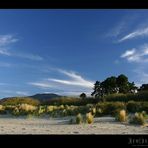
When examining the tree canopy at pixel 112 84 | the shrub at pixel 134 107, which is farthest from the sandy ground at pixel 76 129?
the shrub at pixel 134 107

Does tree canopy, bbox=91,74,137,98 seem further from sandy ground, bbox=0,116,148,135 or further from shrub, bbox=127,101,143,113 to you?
shrub, bbox=127,101,143,113

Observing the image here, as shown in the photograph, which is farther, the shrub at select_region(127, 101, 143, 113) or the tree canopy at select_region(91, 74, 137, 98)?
the shrub at select_region(127, 101, 143, 113)

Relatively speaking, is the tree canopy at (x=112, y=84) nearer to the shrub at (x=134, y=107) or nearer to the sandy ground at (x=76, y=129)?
the sandy ground at (x=76, y=129)

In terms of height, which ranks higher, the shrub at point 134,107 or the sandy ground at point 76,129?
the shrub at point 134,107

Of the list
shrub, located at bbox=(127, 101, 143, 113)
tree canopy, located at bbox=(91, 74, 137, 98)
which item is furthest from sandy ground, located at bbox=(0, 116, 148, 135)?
shrub, located at bbox=(127, 101, 143, 113)

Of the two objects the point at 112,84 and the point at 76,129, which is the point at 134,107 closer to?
the point at 112,84

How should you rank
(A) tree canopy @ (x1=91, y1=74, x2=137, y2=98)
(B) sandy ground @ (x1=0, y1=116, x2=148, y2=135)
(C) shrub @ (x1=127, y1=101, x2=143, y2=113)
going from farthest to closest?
(C) shrub @ (x1=127, y1=101, x2=143, y2=113) → (B) sandy ground @ (x1=0, y1=116, x2=148, y2=135) → (A) tree canopy @ (x1=91, y1=74, x2=137, y2=98)

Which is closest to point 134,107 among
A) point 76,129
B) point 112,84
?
point 112,84

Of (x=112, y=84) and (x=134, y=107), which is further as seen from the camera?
(x=134, y=107)

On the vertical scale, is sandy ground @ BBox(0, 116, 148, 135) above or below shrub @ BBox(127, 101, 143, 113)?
below

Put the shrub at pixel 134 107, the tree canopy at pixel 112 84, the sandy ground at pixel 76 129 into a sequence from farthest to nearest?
the shrub at pixel 134 107
the sandy ground at pixel 76 129
the tree canopy at pixel 112 84

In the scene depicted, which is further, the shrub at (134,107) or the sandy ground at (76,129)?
the shrub at (134,107)
